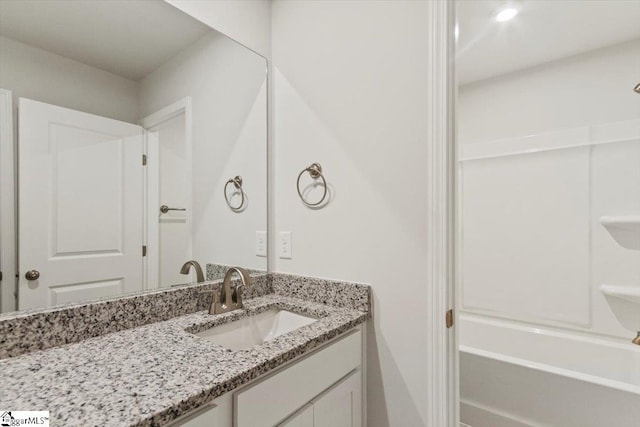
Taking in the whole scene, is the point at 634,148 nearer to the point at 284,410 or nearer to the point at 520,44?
the point at 520,44

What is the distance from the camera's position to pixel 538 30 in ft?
6.21

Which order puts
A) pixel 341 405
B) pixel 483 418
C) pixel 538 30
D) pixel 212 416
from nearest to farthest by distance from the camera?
pixel 212 416, pixel 341 405, pixel 483 418, pixel 538 30

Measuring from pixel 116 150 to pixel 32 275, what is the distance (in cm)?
46

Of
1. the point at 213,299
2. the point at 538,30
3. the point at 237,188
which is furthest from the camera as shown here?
the point at 538,30

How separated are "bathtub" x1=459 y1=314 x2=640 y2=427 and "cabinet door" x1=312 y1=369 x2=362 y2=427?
3.07 ft

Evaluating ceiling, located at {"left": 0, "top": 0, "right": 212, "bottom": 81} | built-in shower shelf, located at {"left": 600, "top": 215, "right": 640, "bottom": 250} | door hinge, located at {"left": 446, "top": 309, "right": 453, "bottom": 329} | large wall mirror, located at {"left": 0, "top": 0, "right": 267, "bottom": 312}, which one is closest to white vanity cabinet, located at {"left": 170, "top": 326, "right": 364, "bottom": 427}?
door hinge, located at {"left": 446, "top": 309, "right": 453, "bottom": 329}

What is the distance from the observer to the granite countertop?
57cm

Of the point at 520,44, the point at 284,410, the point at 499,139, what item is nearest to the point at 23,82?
the point at 284,410

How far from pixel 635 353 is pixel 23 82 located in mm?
3342

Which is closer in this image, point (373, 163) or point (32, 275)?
point (32, 275)

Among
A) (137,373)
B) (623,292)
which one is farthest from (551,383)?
(137,373)

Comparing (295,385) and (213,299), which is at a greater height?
(213,299)

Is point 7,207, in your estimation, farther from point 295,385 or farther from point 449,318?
point 449,318

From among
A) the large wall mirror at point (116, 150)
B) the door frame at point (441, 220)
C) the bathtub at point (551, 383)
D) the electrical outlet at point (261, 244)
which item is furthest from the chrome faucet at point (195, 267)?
the bathtub at point (551, 383)
